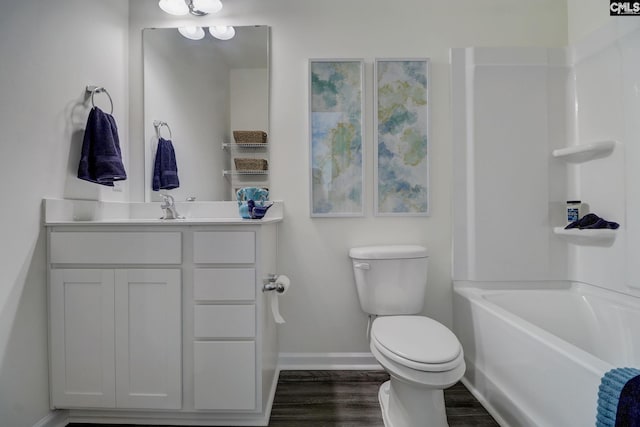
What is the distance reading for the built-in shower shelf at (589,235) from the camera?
1.62m

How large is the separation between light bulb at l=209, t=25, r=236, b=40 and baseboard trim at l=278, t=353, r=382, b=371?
1.97 meters

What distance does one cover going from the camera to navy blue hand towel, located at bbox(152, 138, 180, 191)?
197 centimetres

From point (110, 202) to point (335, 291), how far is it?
4.57 ft

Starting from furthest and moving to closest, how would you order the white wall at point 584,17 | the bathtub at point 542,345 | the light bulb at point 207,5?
the light bulb at point 207,5
the white wall at point 584,17
the bathtub at point 542,345

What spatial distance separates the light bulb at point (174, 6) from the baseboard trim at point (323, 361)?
7.02 ft

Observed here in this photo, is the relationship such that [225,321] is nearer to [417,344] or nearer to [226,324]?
[226,324]

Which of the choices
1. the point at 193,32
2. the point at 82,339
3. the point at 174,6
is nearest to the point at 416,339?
the point at 82,339

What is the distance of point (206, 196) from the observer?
1.97 metres

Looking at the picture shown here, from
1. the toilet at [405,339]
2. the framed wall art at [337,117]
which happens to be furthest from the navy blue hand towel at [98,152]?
the toilet at [405,339]

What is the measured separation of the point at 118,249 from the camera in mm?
1402

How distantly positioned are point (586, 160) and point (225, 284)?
202cm

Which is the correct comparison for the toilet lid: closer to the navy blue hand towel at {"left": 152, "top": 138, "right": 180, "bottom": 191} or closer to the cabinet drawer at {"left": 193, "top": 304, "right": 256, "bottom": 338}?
the cabinet drawer at {"left": 193, "top": 304, "right": 256, "bottom": 338}

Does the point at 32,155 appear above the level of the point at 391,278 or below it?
above

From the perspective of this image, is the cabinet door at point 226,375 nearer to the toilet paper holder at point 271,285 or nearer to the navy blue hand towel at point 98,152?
the toilet paper holder at point 271,285
